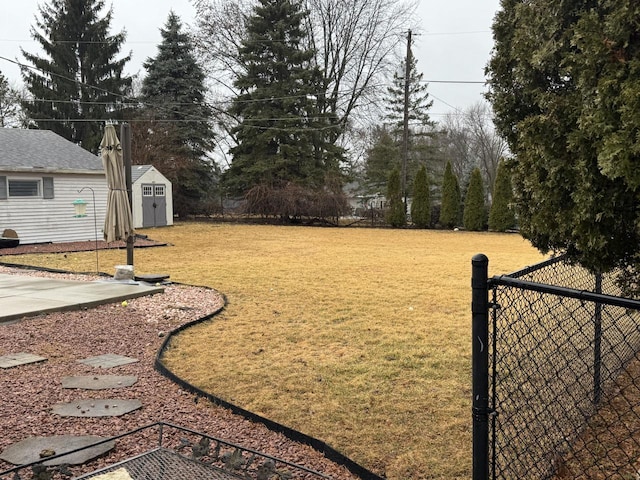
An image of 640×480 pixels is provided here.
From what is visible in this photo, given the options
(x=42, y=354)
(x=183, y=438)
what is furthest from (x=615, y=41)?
(x=42, y=354)

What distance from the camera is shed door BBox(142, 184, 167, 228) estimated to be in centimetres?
2108

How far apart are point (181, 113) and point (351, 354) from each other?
25568 millimetres

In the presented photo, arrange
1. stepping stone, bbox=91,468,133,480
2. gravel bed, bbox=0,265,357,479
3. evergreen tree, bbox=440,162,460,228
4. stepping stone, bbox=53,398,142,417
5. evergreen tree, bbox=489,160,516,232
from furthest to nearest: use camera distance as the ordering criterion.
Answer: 1. evergreen tree, bbox=440,162,460,228
2. evergreen tree, bbox=489,160,516,232
3. stepping stone, bbox=53,398,142,417
4. gravel bed, bbox=0,265,357,479
5. stepping stone, bbox=91,468,133,480

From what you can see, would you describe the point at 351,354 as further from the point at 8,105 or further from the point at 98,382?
the point at 8,105

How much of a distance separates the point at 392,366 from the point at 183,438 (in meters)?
1.87

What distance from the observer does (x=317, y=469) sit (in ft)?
8.13

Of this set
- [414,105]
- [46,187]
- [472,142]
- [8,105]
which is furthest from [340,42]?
[46,187]

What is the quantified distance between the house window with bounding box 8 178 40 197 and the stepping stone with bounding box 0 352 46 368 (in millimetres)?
10993

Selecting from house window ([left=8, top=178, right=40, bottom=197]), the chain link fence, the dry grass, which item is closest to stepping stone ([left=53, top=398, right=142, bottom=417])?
the dry grass

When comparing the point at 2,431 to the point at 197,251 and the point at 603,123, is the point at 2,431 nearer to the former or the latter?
the point at 603,123

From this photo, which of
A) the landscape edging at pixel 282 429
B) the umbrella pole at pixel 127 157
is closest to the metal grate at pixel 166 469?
the landscape edging at pixel 282 429

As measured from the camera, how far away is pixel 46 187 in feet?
46.6

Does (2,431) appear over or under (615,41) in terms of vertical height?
under

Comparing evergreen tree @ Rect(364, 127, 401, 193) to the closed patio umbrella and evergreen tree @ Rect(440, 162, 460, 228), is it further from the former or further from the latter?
the closed patio umbrella
